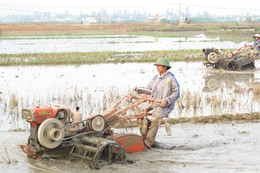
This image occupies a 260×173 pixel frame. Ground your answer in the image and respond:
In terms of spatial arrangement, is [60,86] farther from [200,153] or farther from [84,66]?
[200,153]

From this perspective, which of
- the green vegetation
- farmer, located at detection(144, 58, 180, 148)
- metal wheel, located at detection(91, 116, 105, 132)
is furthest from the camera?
the green vegetation

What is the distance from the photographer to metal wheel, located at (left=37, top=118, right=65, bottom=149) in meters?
5.88

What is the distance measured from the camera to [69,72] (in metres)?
18.0

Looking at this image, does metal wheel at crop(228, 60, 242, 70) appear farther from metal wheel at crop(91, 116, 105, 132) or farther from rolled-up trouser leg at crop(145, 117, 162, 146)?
metal wheel at crop(91, 116, 105, 132)

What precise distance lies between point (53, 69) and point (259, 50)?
867 cm

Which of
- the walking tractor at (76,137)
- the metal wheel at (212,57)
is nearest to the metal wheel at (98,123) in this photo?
the walking tractor at (76,137)

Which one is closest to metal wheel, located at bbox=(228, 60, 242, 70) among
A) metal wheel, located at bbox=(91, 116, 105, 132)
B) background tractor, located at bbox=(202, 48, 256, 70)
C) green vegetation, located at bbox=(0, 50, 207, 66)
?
background tractor, located at bbox=(202, 48, 256, 70)

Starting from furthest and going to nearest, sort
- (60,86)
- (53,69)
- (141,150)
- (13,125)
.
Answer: (53,69) < (60,86) < (13,125) < (141,150)

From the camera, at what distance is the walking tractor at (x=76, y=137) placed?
5965 millimetres

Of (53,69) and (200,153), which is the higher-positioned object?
(53,69)

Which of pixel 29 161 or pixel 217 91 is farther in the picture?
pixel 217 91

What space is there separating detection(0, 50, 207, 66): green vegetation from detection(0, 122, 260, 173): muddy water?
13.6 m

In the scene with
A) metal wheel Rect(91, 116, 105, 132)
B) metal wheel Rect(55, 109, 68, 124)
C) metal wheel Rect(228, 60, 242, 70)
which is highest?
metal wheel Rect(228, 60, 242, 70)

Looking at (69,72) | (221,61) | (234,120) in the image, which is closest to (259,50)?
(221,61)
